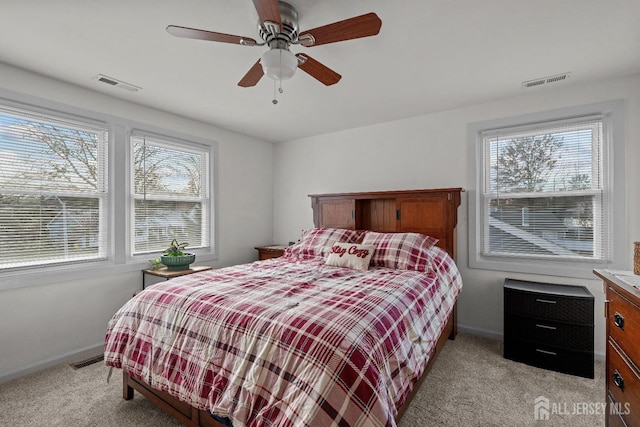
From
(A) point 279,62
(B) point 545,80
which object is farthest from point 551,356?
(A) point 279,62

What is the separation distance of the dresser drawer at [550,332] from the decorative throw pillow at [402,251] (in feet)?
2.98

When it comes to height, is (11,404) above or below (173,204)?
below

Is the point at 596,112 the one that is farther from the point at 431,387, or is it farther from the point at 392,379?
the point at 392,379

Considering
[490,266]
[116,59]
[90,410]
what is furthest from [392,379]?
[116,59]

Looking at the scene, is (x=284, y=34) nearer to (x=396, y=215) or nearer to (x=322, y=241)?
(x=322, y=241)

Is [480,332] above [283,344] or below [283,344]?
below

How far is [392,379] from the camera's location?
1.43m

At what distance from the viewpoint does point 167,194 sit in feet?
11.7

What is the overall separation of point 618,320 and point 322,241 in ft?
8.05

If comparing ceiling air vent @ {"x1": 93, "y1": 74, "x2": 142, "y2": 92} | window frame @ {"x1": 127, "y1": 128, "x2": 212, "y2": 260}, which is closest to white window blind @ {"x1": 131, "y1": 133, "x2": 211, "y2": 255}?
window frame @ {"x1": 127, "y1": 128, "x2": 212, "y2": 260}

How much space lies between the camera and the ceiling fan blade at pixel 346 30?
1.49 metres

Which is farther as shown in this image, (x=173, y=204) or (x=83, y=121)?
(x=173, y=204)

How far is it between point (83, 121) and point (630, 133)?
16.3 ft

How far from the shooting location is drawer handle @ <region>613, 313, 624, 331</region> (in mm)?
1273
